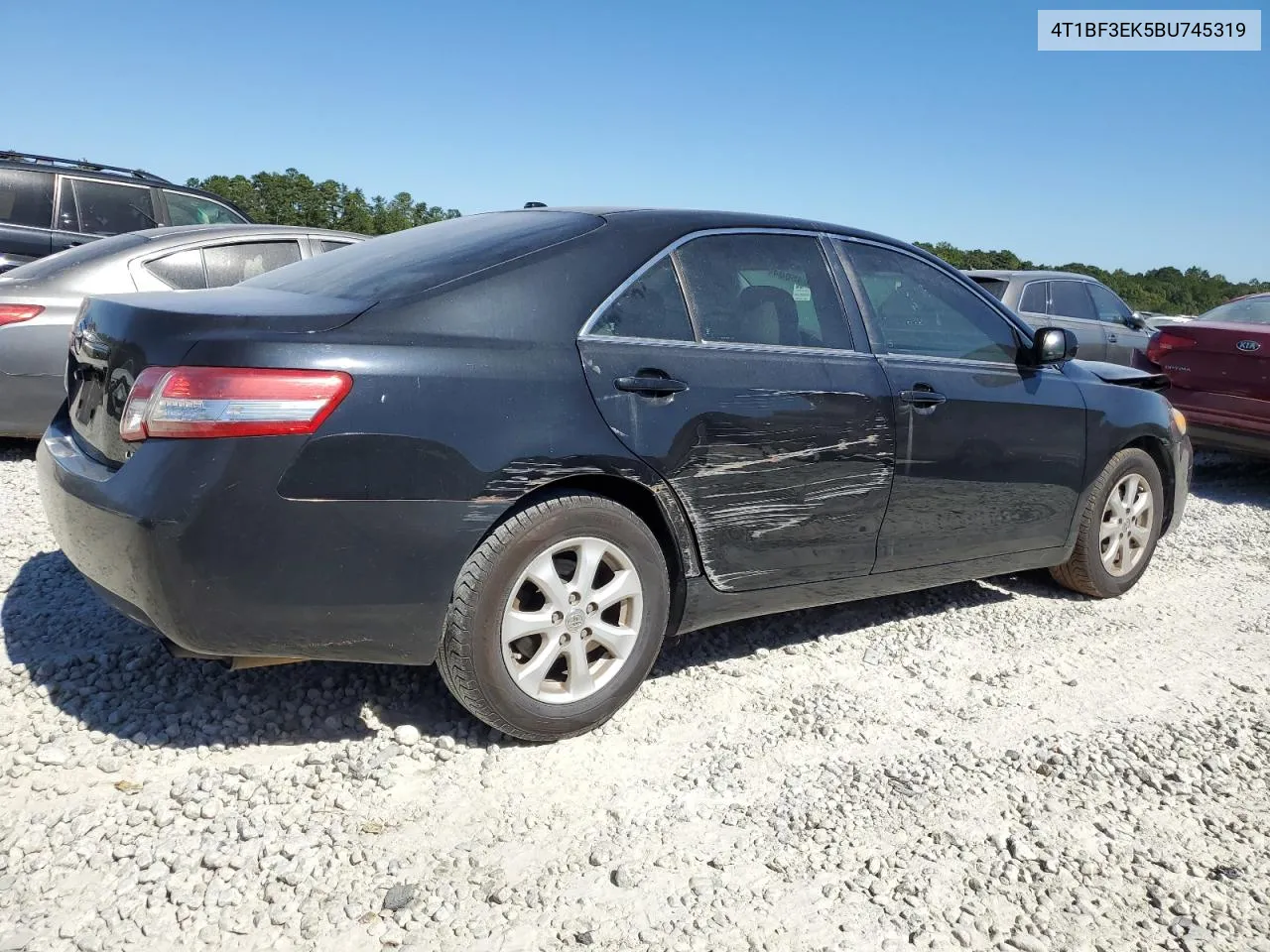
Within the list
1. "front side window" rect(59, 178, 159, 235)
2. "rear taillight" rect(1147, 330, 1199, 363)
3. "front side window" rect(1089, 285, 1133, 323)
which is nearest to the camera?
"rear taillight" rect(1147, 330, 1199, 363)

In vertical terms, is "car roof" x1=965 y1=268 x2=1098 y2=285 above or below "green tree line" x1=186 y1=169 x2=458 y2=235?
below

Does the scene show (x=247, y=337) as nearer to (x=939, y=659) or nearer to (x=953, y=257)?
(x=939, y=659)

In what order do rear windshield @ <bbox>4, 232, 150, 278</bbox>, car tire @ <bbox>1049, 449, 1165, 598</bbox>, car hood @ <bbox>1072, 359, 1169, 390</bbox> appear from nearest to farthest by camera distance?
car tire @ <bbox>1049, 449, 1165, 598</bbox> → car hood @ <bbox>1072, 359, 1169, 390</bbox> → rear windshield @ <bbox>4, 232, 150, 278</bbox>

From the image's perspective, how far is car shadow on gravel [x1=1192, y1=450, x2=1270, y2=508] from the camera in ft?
25.0

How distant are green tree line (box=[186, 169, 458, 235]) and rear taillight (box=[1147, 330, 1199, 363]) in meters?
18.9

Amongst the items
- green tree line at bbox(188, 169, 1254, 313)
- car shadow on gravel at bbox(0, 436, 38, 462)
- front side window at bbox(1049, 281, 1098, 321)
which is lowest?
car shadow on gravel at bbox(0, 436, 38, 462)

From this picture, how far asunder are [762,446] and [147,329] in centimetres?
180

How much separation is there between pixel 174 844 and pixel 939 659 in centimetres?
269

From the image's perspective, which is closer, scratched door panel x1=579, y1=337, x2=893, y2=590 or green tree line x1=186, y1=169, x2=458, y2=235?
scratched door panel x1=579, y1=337, x2=893, y2=590

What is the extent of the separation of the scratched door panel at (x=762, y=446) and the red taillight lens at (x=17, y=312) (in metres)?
4.00

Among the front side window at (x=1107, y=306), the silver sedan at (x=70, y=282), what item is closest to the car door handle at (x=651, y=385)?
the silver sedan at (x=70, y=282)

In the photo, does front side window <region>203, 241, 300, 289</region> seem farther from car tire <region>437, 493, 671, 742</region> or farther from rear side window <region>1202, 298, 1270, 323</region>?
rear side window <region>1202, 298, 1270, 323</region>

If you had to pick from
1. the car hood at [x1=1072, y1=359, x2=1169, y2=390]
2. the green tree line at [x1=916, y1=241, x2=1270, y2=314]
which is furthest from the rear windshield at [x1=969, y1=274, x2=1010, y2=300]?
the green tree line at [x1=916, y1=241, x2=1270, y2=314]

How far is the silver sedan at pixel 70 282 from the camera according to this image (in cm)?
555
